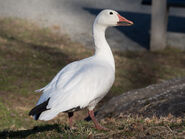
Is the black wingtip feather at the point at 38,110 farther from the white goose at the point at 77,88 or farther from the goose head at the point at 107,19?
the goose head at the point at 107,19

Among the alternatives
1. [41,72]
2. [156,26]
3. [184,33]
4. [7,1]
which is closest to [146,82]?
[41,72]

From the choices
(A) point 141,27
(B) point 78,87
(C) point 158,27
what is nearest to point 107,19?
(B) point 78,87

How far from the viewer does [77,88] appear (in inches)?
182

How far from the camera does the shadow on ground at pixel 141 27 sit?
1313 cm

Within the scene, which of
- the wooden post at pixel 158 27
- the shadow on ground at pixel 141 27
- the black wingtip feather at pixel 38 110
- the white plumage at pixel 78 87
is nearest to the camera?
the black wingtip feather at pixel 38 110

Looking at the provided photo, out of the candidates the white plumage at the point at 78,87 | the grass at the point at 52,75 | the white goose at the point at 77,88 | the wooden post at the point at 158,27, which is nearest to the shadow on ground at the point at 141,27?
the wooden post at the point at 158,27

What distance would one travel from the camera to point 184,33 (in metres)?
13.2

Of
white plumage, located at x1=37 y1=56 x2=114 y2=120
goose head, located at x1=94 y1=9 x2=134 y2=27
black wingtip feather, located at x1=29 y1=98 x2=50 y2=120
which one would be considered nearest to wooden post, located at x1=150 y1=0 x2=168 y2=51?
goose head, located at x1=94 y1=9 x2=134 y2=27

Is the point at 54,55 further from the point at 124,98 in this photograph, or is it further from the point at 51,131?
the point at 51,131

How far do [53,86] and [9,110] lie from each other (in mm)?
2424

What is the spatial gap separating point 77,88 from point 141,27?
10018 mm

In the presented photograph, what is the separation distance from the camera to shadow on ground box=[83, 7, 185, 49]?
1313cm

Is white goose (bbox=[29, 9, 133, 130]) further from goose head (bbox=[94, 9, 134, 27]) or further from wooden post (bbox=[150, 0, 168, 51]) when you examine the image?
wooden post (bbox=[150, 0, 168, 51])

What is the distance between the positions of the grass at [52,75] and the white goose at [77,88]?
0.96 feet
